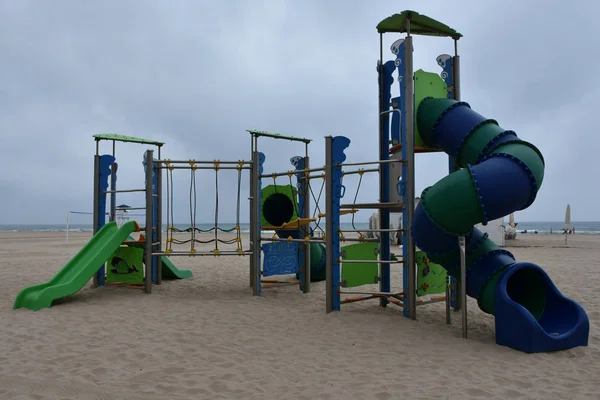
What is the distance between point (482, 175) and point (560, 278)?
762 centimetres

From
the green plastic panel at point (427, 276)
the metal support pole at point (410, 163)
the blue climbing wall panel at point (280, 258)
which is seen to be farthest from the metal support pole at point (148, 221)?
the green plastic panel at point (427, 276)

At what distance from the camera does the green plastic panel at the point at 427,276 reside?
6645mm

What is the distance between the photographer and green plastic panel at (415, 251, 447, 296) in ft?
21.8

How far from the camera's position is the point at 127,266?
28.6 feet

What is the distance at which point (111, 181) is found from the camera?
10.0 metres

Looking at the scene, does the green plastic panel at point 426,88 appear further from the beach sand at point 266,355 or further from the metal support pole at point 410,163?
the beach sand at point 266,355

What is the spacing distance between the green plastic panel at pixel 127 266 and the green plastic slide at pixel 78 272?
437 millimetres

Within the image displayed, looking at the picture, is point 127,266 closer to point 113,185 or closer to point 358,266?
point 113,185

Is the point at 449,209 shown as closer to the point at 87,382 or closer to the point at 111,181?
→ the point at 87,382

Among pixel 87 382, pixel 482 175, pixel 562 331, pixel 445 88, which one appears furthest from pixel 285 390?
pixel 445 88

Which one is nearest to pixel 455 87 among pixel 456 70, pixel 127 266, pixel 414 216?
pixel 456 70

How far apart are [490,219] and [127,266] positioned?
269 inches

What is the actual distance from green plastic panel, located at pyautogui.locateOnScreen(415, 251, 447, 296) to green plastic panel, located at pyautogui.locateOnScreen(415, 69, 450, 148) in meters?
1.73

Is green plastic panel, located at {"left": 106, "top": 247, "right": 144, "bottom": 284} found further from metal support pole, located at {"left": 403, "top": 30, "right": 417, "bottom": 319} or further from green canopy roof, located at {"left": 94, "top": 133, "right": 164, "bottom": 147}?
metal support pole, located at {"left": 403, "top": 30, "right": 417, "bottom": 319}
